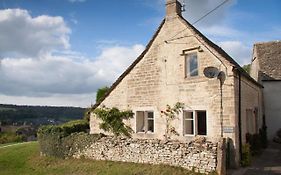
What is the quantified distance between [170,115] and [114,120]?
451 cm

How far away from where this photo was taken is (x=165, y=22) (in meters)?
19.2

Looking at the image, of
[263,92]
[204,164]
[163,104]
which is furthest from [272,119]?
[204,164]

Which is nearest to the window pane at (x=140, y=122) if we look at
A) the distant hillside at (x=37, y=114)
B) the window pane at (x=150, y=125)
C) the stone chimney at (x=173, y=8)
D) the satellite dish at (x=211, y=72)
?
the window pane at (x=150, y=125)

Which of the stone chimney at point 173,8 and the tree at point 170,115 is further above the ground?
the stone chimney at point 173,8

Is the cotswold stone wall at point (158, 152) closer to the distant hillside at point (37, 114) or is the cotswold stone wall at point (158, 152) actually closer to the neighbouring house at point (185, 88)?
the neighbouring house at point (185, 88)

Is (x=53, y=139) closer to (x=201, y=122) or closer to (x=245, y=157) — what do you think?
(x=201, y=122)

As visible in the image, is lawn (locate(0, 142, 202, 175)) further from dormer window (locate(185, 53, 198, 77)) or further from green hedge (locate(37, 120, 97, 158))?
dormer window (locate(185, 53, 198, 77))

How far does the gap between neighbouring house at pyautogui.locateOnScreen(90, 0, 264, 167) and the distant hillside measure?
4055 cm

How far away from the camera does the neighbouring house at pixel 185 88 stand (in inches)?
635

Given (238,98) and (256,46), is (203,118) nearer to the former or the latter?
(238,98)

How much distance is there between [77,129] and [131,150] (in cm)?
862

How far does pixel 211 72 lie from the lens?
53.7ft

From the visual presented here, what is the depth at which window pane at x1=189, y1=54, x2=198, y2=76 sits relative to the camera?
1764 centimetres

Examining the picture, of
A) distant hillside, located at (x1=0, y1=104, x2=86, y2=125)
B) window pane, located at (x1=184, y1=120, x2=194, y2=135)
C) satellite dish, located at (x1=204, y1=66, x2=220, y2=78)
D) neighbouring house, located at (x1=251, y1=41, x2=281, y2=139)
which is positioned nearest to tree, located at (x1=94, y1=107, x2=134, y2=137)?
window pane, located at (x1=184, y1=120, x2=194, y2=135)
